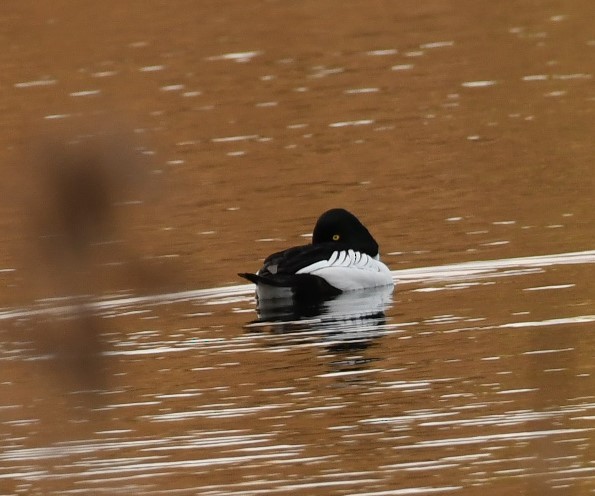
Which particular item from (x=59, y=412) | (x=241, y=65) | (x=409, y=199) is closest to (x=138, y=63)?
(x=241, y=65)

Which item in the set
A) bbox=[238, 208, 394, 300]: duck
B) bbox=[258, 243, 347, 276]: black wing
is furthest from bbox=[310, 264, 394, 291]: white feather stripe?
bbox=[258, 243, 347, 276]: black wing

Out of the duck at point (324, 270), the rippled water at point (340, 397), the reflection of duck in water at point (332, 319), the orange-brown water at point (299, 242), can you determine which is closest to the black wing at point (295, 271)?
the duck at point (324, 270)

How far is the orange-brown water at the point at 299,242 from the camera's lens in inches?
94.2

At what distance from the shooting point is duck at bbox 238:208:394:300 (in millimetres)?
13242

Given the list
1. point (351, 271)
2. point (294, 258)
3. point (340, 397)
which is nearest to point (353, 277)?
point (351, 271)

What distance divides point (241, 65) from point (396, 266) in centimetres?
1683

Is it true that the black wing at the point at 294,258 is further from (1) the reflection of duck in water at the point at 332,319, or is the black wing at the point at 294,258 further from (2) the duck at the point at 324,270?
(1) the reflection of duck in water at the point at 332,319

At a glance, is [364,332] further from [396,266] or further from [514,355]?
[396,266]

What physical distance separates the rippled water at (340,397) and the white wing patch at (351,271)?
0.27m

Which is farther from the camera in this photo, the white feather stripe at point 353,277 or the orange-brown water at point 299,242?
the white feather stripe at point 353,277

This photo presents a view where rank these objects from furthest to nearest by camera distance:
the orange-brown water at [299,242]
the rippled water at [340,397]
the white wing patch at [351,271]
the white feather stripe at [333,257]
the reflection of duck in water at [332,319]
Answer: the white feather stripe at [333,257]
the white wing patch at [351,271]
the reflection of duck in water at [332,319]
the rippled water at [340,397]
the orange-brown water at [299,242]

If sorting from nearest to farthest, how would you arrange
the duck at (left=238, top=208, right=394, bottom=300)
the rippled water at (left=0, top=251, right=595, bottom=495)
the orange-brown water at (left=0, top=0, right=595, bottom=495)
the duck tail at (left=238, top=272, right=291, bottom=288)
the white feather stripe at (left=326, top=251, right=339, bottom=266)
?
the orange-brown water at (left=0, top=0, right=595, bottom=495)
the rippled water at (left=0, top=251, right=595, bottom=495)
the duck tail at (left=238, top=272, right=291, bottom=288)
the duck at (left=238, top=208, right=394, bottom=300)
the white feather stripe at (left=326, top=251, right=339, bottom=266)

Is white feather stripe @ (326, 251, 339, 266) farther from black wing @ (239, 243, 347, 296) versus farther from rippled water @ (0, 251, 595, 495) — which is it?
rippled water @ (0, 251, 595, 495)

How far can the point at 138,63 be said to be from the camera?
31469 millimetres
